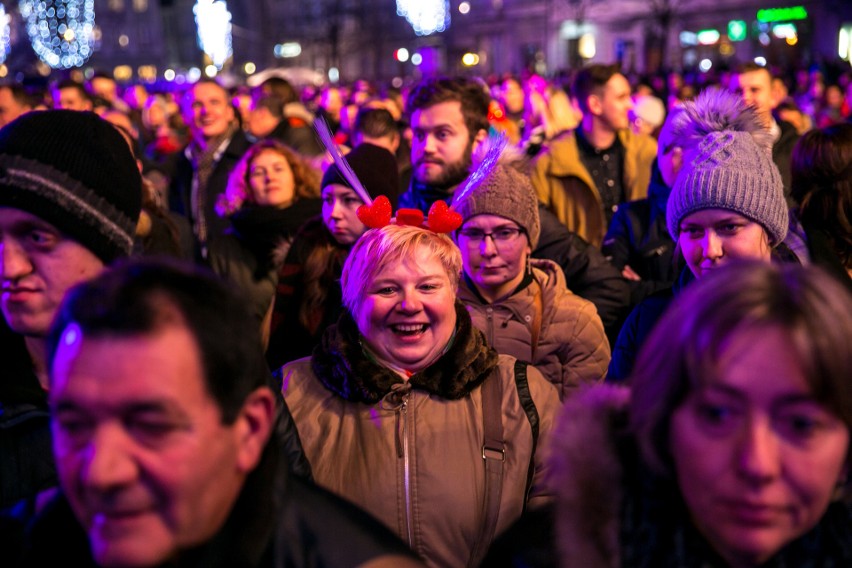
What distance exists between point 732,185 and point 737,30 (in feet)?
163

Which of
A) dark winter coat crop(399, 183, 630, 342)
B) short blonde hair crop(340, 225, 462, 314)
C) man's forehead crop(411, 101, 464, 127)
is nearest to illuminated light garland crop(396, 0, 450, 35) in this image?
man's forehead crop(411, 101, 464, 127)

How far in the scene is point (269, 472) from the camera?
181 cm

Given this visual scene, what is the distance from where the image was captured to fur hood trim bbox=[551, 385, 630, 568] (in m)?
1.76

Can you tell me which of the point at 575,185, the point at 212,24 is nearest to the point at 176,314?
the point at 575,185

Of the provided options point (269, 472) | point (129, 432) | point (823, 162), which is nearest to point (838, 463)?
point (269, 472)

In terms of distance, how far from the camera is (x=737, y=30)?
159 ft

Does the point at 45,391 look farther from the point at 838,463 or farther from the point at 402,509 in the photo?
the point at 838,463

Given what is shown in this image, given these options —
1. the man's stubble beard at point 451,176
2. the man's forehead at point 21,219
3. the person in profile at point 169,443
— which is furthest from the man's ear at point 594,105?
the person in profile at point 169,443

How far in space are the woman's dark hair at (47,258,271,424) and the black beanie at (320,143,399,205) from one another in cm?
286

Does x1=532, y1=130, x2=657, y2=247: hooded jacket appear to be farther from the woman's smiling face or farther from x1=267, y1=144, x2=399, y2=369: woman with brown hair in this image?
the woman's smiling face

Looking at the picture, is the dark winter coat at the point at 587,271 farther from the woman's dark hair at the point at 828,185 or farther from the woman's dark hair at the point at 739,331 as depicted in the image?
the woman's dark hair at the point at 739,331

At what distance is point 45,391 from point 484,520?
1377 mm

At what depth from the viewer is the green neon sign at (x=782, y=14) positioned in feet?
149

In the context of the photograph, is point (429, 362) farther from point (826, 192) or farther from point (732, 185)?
point (826, 192)
